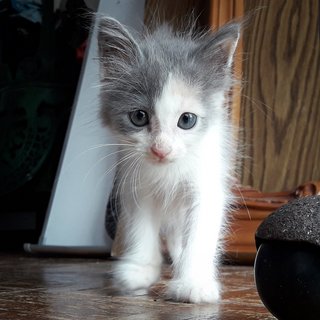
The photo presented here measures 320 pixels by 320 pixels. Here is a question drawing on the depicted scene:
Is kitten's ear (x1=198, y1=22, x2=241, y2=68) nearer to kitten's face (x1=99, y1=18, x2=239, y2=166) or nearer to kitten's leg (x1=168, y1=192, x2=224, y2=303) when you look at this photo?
kitten's face (x1=99, y1=18, x2=239, y2=166)

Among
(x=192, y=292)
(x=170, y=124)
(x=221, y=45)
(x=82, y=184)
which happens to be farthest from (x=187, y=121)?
(x=82, y=184)

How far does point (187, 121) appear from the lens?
1.41 meters

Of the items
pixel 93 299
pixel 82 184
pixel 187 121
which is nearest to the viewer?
pixel 93 299

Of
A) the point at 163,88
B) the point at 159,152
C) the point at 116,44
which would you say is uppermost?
the point at 116,44

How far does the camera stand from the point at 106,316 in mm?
1100

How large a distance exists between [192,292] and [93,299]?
20cm

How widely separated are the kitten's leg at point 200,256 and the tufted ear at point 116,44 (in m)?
0.36

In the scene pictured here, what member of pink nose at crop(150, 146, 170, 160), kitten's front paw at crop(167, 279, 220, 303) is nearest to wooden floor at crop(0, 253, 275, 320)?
kitten's front paw at crop(167, 279, 220, 303)

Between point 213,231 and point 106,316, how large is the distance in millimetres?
437

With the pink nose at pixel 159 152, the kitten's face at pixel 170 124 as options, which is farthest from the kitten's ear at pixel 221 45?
the pink nose at pixel 159 152

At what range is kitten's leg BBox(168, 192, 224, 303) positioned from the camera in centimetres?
135

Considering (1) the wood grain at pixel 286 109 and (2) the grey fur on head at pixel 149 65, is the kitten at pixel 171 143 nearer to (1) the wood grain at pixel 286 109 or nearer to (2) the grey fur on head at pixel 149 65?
(2) the grey fur on head at pixel 149 65

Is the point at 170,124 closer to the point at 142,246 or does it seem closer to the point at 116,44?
the point at 116,44

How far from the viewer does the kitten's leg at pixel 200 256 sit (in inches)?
53.1
